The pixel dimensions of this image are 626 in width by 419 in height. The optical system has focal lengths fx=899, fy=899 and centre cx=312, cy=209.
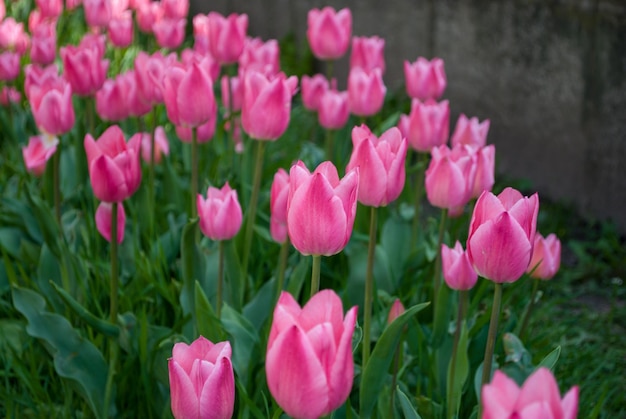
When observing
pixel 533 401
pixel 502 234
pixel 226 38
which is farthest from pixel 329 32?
pixel 533 401

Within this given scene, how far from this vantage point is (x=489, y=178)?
1.60 m

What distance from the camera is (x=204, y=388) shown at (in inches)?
39.7

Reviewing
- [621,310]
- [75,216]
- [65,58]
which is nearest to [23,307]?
[75,216]

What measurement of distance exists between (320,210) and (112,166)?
0.61 meters

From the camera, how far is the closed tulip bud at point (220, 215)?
1.57 m

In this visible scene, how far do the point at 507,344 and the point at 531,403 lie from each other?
884 mm

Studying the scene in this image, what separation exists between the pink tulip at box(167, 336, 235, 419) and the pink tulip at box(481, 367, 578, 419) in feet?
1.15

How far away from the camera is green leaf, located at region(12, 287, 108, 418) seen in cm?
162

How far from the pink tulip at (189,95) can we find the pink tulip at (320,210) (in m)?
0.65

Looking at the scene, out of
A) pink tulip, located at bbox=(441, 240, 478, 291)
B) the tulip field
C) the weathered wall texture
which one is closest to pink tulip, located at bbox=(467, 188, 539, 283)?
the tulip field

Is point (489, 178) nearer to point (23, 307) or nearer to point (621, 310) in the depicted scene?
point (23, 307)

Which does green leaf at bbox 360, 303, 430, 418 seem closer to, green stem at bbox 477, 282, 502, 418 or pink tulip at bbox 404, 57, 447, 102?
green stem at bbox 477, 282, 502, 418

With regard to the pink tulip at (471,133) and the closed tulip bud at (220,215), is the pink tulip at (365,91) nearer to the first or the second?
the pink tulip at (471,133)

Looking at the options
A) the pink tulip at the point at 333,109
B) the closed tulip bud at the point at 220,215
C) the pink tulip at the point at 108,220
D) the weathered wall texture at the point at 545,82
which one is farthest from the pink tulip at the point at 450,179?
the weathered wall texture at the point at 545,82
